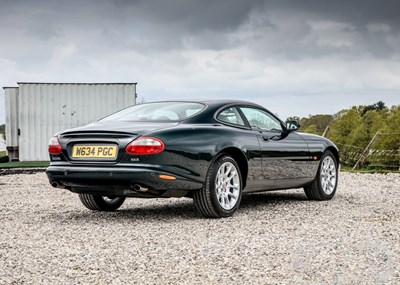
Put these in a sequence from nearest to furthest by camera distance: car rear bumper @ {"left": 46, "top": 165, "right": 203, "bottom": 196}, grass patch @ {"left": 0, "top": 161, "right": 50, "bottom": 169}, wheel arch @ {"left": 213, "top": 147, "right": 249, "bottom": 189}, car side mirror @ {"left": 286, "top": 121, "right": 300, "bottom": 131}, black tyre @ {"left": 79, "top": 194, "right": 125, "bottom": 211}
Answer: car rear bumper @ {"left": 46, "top": 165, "right": 203, "bottom": 196}, wheel arch @ {"left": 213, "top": 147, "right": 249, "bottom": 189}, black tyre @ {"left": 79, "top": 194, "right": 125, "bottom": 211}, car side mirror @ {"left": 286, "top": 121, "right": 300, "bottom": 131}, grass patch @ {"left": 0, "top": 161, "right": 50, "bottom": 169}

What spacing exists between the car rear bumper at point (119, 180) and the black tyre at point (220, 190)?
17 centimetres

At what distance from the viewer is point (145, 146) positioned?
23.5 ft

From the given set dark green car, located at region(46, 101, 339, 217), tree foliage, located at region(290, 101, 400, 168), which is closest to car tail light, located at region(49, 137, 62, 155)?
dark green car, located at region(46, 101, 339, 217)

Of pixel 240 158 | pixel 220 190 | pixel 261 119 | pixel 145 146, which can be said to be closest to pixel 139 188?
pixel 145 146

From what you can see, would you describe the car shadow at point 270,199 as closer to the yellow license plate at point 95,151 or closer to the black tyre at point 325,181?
the black tyre at point 325,181

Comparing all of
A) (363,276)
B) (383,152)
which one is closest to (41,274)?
(363,276)

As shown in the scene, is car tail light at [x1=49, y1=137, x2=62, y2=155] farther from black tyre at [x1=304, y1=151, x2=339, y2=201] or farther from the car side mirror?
black tyre at [x1=304, y1=151, x2=339, y2=201]

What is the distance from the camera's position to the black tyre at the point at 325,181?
998 cm

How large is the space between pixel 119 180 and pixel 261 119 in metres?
2.60

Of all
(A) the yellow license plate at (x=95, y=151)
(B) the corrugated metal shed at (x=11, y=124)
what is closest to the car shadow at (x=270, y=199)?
(A) the yellow license plate at (x=95, y=151)

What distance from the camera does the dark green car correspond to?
7.22 metres

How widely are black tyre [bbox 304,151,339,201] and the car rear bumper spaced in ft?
9.87

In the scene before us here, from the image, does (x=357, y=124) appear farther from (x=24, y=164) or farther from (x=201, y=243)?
(x=201, y=243)

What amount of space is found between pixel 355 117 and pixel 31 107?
61.2 m
